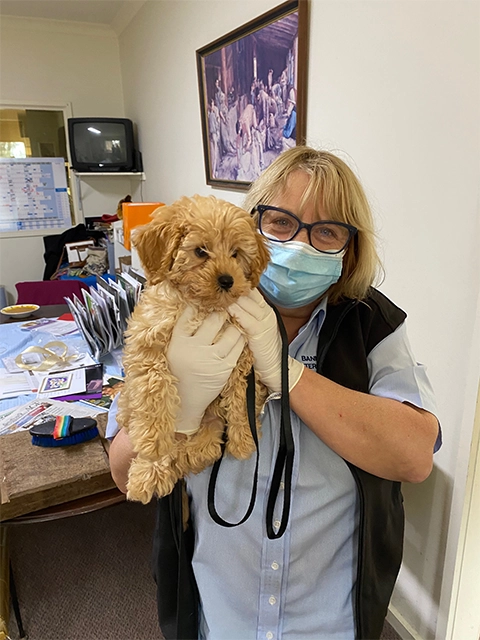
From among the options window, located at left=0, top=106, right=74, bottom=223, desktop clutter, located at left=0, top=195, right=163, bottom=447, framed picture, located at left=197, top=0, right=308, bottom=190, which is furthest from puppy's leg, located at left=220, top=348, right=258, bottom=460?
window, located at left=0, top=106, right=74, bottom=223

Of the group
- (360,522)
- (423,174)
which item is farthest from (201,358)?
(423,174)

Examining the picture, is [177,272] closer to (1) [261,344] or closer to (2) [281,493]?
(1) [261,344]

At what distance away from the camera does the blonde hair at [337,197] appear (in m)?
0.95

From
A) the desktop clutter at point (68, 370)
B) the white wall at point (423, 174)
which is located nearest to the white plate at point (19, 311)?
the desktop clutter at point (68, 370)

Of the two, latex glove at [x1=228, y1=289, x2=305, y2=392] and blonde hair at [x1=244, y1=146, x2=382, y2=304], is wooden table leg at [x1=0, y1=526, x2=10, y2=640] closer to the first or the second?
latex glove at [x1=228, y1=289, x2=305, y2=392]

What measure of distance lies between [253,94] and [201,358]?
6.44ft

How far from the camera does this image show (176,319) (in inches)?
34.4

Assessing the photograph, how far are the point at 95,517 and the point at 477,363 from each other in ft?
6.93

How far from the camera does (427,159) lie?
135 cm

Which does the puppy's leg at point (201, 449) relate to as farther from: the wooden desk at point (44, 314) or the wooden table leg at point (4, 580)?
the wooden desk at point (44, 314)

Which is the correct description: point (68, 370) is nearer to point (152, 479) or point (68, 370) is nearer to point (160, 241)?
point (152, 479)

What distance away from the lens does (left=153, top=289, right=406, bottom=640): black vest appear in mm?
918

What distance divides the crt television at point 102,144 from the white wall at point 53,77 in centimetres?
59

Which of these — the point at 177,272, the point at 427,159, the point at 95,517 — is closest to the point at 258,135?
the point at 427,159
